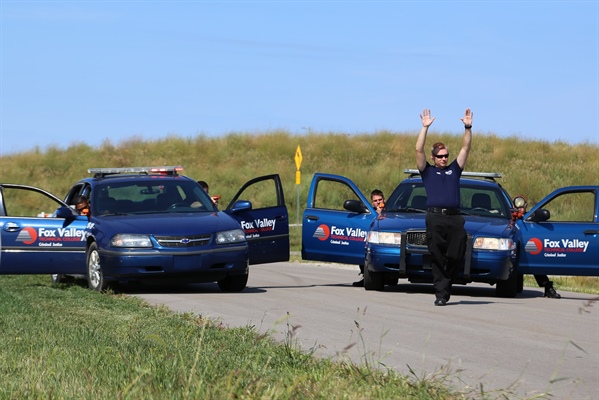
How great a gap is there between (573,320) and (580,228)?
149 inches

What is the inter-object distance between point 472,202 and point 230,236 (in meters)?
3.61

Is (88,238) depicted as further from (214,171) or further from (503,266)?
(214,171)

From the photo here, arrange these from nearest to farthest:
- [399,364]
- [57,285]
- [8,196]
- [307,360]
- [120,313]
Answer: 1. [307,360]
2. [399,364]
3. [120,313]
4. [57,285]
5. [8,196]

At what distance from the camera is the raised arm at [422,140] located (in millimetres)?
14422

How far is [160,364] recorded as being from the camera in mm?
7645

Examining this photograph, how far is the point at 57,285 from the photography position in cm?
1759

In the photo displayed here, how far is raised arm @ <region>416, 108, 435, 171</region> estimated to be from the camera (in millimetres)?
14422

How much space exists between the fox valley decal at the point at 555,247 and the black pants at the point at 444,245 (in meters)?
2.23

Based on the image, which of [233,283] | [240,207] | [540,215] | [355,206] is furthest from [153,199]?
[540,215]

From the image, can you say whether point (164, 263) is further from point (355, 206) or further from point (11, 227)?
point (355, 206)

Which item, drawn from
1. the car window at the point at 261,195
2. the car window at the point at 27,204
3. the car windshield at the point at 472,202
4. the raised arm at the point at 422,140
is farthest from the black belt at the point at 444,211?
the car window at the point at 27,204

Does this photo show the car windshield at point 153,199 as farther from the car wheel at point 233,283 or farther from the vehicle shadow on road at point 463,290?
the vehicle shadow on road at point 463,290

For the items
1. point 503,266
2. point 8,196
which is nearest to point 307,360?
point 503,266

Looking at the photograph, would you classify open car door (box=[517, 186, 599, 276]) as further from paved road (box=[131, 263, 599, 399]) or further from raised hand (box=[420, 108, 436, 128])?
raised hand (box=[420, 108, 436, 128])
